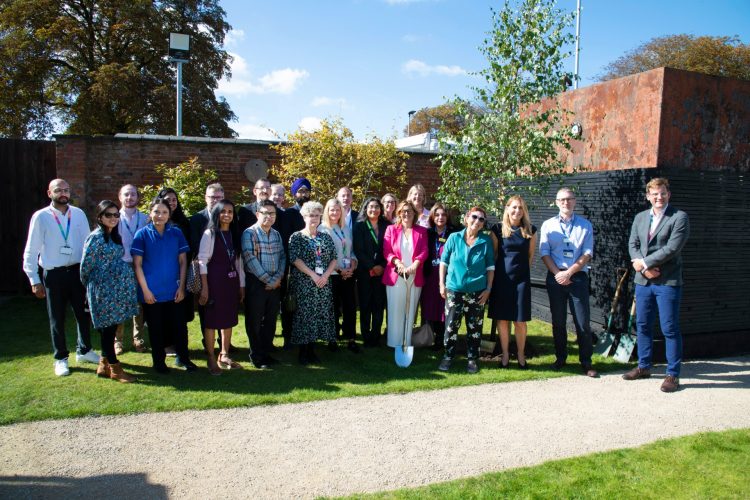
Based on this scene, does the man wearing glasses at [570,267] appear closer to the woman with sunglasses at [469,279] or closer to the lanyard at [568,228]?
the lanyard at [568,228]

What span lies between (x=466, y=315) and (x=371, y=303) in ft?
4.53

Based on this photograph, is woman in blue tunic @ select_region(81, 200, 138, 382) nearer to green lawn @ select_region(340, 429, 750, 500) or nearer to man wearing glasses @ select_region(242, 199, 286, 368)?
man wearing glasses @ select_region(242, 199, 286, 368)

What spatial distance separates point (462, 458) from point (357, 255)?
10.8ft

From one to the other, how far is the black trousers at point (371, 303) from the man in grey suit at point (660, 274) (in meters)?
2.90

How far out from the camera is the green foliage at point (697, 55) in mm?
31922

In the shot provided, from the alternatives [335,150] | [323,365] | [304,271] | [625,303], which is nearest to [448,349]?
[323,365]

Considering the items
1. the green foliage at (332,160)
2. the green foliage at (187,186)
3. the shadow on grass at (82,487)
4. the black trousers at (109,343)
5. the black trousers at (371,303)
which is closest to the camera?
the shadow on grass at (82,487)

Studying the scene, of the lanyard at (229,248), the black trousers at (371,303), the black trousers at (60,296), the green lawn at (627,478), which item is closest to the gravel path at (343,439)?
the green lawn at (627,478)

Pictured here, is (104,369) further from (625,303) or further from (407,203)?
(625,303)

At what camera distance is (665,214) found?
569 centimetres

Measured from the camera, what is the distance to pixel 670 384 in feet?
17.8

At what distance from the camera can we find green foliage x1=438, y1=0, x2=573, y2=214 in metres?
6.35

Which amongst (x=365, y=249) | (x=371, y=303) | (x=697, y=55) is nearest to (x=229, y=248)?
(x=365, y=249)

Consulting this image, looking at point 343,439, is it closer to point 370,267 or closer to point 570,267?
point 370,267
